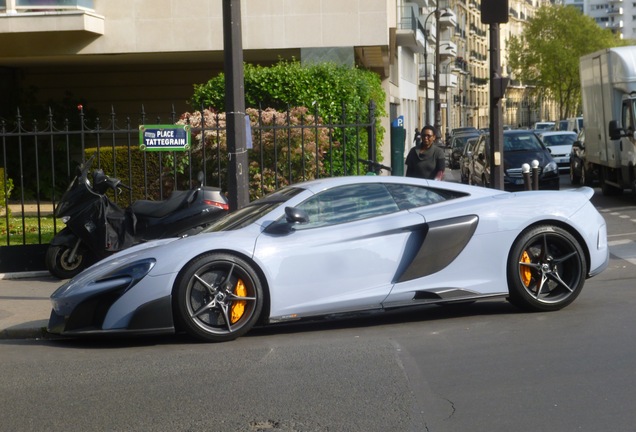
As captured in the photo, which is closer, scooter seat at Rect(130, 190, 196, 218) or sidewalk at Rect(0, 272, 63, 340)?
sidewalk at Rect(0, 272, 63, 340)

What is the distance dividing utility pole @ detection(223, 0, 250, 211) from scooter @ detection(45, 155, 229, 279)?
1237 millimetres

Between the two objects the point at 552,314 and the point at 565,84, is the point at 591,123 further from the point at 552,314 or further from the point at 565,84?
the point at 565,84

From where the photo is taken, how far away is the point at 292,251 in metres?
8.52

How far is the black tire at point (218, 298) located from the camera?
8371 mm

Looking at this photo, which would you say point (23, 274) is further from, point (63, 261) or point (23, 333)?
point (23, 333)

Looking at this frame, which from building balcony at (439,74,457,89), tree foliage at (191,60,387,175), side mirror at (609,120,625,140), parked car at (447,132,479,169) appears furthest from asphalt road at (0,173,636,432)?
building balcony at (439,74,457,89)

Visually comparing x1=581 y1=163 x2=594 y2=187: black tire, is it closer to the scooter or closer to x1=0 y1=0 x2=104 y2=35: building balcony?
x1=0 y1=0 x2=104 y2=35: building balcony

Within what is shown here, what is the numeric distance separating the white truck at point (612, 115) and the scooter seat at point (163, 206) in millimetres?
11632

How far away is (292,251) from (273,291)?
0.36m

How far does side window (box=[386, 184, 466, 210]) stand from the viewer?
356 inches

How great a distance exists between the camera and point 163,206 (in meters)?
12.3

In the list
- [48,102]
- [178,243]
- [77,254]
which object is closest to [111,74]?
[48,102]

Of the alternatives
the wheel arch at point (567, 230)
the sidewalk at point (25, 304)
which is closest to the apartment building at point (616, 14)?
the sidewalk at point (25, 304)

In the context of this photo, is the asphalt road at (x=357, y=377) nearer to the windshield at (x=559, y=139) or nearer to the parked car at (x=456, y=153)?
the windshield at (x=559, y=139)
